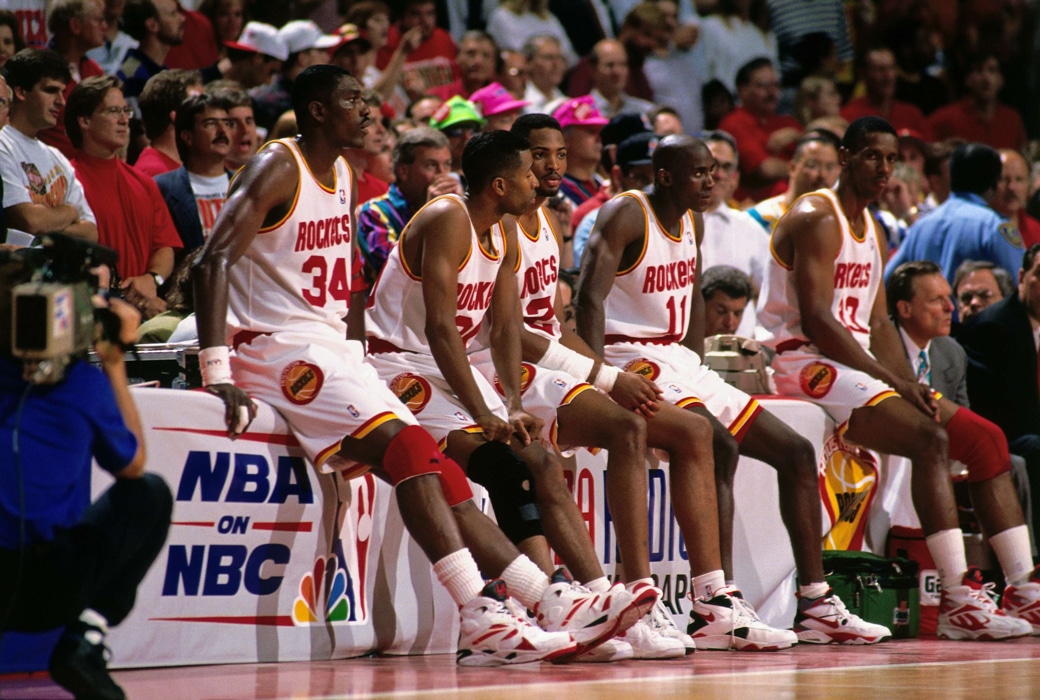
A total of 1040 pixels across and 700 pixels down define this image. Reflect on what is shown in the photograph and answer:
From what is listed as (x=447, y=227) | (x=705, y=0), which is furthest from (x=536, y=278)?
(x=705, y=0)

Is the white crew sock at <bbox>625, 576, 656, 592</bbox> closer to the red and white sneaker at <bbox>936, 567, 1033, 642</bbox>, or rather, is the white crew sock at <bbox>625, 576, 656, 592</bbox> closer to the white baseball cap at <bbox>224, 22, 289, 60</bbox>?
the red and white sneaker at <bbox>936, 567, 1033, 642</bbox>

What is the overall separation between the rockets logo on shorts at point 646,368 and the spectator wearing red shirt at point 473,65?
4591mm

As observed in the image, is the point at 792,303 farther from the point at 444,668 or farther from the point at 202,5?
the point at 202,5

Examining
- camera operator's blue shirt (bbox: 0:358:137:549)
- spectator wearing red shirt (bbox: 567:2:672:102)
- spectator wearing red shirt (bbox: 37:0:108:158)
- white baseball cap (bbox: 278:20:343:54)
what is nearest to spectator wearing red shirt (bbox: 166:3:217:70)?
white baseball cap (bbox: 278:20:343:54)

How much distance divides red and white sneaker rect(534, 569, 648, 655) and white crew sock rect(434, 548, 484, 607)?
0.32 metres

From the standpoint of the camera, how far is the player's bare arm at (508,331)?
228 inches

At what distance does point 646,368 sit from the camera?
647 centimetres

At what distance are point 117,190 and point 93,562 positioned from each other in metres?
3.51

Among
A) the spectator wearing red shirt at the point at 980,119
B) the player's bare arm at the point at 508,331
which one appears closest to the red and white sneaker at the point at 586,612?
the player's bare arm at the point at 508,331

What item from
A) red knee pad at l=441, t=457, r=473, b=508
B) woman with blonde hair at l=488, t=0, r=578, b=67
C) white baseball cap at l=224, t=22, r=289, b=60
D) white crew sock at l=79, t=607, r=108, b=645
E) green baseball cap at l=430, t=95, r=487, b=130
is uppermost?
woman with blonde hair at l=488, t=0, r=578, b=67

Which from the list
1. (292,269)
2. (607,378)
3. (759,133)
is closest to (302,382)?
(292,269)

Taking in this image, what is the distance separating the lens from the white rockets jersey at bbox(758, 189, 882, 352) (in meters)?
7.22

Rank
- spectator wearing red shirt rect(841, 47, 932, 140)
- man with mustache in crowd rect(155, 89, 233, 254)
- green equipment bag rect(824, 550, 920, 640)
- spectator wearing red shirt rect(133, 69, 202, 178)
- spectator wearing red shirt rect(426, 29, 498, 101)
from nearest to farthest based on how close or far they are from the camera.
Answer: green equipment bag rect(824, 550, 920, 640)
man with mustache in crowd rect(155, 89, 233, 254)
spectator wearing red shirt rect(133, 69, 202, 178)
spectator wearing red shirt rect(426, 29, 498, 101)
spectator wearing red shirt rect(841, 47, 932, 140)

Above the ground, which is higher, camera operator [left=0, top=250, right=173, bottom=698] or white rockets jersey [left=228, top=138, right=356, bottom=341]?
white rockets jersey [left=228, top=138, right=356, bottom=341]
